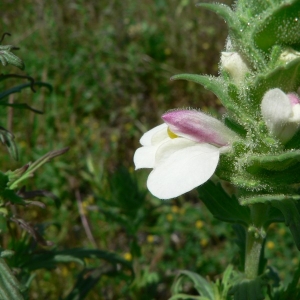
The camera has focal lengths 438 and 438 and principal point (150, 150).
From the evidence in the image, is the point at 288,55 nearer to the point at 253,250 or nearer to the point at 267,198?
the point at 267,198

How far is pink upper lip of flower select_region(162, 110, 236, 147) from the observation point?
1.38m

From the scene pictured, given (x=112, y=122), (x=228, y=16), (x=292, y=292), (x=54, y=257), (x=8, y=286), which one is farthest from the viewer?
(x=112, y=122)

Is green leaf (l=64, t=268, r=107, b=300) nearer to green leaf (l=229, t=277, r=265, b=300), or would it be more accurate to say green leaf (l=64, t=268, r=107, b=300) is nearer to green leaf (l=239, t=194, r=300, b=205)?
green leaf (l=229, t=277, r=265, b=300)

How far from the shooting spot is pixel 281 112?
1.22 meters

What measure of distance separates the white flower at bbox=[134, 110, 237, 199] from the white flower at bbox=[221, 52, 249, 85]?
15 centimetres

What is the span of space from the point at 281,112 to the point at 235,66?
24cm

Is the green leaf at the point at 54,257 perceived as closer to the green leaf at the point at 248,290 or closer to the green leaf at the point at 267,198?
the green leaf at the point at 248,290

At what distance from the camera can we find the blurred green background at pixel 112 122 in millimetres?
3135

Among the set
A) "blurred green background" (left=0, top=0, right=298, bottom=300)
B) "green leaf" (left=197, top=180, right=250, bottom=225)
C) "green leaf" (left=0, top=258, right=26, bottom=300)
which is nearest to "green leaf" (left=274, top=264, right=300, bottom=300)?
"green leaf" (left=197, top=180, right=250, bottom=225)

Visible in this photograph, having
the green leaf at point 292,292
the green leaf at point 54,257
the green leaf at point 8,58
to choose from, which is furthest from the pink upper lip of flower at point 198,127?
the green leaf at point 54,257

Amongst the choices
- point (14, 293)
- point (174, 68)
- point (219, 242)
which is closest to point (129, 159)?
point (219, 242)

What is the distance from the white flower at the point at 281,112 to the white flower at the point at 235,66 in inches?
6.6

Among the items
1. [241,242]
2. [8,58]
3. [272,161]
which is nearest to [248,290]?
[241,242]

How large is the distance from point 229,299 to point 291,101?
955 mm
